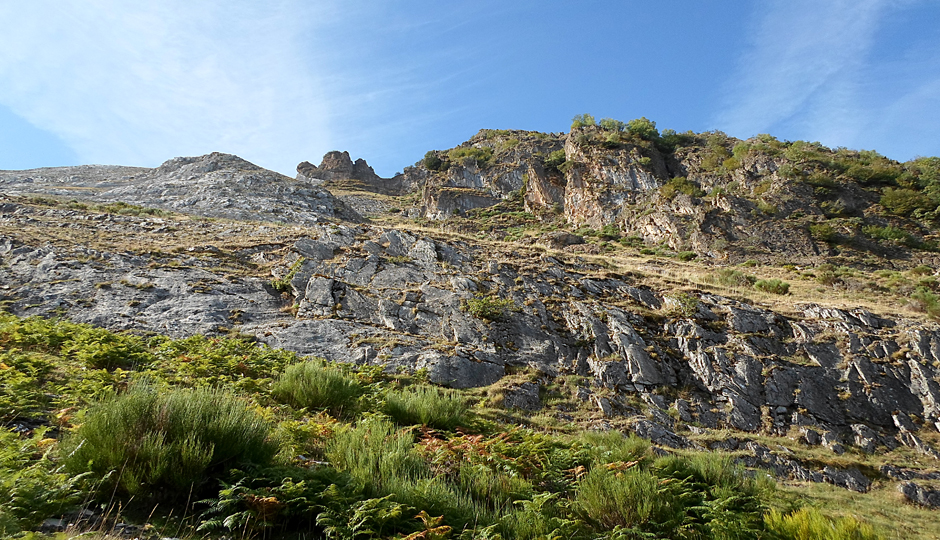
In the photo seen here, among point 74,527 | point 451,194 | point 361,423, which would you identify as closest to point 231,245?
point 361,423

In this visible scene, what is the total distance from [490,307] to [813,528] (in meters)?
9.66

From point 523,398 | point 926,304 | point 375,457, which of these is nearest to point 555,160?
point 926,304

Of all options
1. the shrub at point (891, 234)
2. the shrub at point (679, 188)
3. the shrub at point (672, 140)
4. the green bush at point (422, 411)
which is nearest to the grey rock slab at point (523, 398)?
the green bush at point (422, 411)

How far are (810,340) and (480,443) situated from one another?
12317 millimetres

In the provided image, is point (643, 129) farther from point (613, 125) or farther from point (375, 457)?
point (375, 457)

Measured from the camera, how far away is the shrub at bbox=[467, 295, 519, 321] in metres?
12.7

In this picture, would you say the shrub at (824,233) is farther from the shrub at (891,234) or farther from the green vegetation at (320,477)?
the green vegetation at (320,477)

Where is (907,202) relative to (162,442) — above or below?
above

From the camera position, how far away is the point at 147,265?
1312cm

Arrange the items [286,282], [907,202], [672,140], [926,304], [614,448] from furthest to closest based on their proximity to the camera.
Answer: [672,140] < [907,202] < [926,304] < [286,282] < [614,448]

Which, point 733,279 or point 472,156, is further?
point 472,156

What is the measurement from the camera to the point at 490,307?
1293 centimetres

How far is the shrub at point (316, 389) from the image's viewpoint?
21.5ft

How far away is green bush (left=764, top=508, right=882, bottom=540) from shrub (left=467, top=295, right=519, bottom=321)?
910cm
